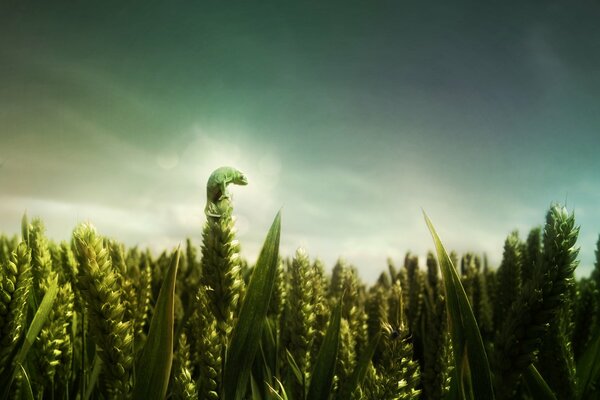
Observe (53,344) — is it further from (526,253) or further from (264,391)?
(526,253)

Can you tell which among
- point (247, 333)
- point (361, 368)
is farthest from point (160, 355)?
point (361, 368)

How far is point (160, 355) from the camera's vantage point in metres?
0.89

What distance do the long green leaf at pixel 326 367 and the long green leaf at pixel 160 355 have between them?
0.45 metres

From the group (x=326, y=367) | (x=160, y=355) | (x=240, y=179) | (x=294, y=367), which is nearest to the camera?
(x=160, y=355)

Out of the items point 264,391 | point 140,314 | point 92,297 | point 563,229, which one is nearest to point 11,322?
point 92,297

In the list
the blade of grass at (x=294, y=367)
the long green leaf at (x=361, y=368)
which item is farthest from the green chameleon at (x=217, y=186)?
the blade of grass at (x=294, y=367)

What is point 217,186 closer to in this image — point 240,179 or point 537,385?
point 240,179

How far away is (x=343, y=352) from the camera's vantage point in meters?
1.42

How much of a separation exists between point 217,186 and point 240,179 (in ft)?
0.38

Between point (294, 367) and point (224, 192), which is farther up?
point (224, 192)

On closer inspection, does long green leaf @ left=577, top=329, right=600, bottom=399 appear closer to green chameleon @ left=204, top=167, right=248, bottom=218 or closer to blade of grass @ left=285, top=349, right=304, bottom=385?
blade of grass @ left=285, top=349, right=304, bottom=385

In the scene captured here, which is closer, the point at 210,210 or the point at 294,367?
the point at 210,210

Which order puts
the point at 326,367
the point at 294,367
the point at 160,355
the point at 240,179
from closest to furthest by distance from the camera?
the point at 160,355 < the point at 240,179 < the point at 326,367 < the point at 294,367

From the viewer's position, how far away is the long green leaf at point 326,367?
3.88 feet
